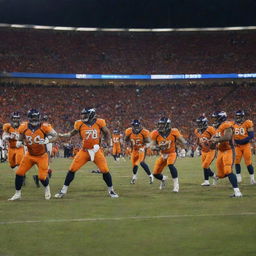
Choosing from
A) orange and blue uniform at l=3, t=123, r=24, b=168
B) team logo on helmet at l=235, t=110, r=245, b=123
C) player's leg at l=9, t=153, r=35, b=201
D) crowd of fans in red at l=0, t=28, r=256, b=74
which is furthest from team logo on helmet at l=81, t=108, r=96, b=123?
crowd of fans in red at l=0, t=28, r=256, b=74

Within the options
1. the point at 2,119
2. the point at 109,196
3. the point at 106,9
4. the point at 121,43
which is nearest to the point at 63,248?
the point at 109,196

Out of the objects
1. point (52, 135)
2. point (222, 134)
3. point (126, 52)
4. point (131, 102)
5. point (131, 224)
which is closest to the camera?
point (131, 224)

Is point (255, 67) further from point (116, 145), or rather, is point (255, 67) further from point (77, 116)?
point (116, 145)

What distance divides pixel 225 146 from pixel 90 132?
3049mm

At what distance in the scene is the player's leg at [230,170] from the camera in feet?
38.9

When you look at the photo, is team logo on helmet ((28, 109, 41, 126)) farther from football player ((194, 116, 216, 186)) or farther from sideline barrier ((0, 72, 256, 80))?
sideline barrier ((0, 72, 256, 80))

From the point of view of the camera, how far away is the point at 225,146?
40.2ft

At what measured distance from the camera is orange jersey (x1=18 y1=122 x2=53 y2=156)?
1167 centimetres

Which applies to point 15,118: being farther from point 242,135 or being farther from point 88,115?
point 242,135

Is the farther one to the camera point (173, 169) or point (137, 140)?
point (137, 140)

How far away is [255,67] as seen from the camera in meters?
53.8

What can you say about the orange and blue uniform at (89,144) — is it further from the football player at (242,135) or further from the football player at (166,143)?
the football player at (242,135)

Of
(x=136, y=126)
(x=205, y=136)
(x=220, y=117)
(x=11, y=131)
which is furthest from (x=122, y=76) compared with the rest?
(x=220, y=117)

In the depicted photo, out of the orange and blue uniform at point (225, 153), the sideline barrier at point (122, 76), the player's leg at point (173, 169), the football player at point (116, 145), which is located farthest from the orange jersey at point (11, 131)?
the sideline barrier at point (122, 76)
